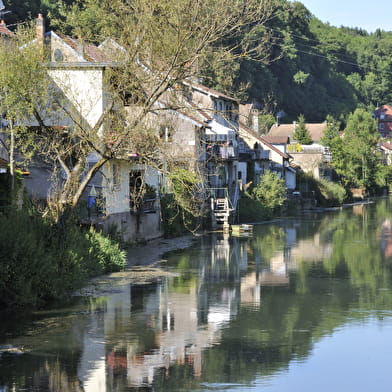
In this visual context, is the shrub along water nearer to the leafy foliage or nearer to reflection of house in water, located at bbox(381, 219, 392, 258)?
reflection of house in water, located at bbox(381, 219, 392, 258)

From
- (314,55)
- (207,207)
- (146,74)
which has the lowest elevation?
(207,207)

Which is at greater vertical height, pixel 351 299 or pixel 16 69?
pixel 16 69

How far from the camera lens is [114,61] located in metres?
26.6

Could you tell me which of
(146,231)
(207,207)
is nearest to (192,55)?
(146,231)

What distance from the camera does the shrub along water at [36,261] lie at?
23203mm

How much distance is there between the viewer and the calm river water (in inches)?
687

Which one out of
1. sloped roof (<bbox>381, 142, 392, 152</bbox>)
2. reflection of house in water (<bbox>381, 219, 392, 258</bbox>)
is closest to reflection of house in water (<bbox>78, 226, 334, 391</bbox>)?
reflection of house in water (<bbox>381, 219, 392, 258</bbox>)

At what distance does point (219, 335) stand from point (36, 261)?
606 centimetres

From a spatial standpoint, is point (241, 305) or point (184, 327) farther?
point (241, 305)

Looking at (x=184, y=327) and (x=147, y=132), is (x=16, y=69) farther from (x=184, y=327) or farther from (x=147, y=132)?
(x=184, y=327)

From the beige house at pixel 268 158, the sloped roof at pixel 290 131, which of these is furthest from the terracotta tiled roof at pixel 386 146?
the beige house at pixel 268 158

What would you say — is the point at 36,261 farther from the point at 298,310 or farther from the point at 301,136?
the point at 301,136

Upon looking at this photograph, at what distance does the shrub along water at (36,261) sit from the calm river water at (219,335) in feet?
2.72

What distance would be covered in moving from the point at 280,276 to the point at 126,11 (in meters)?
12.3
